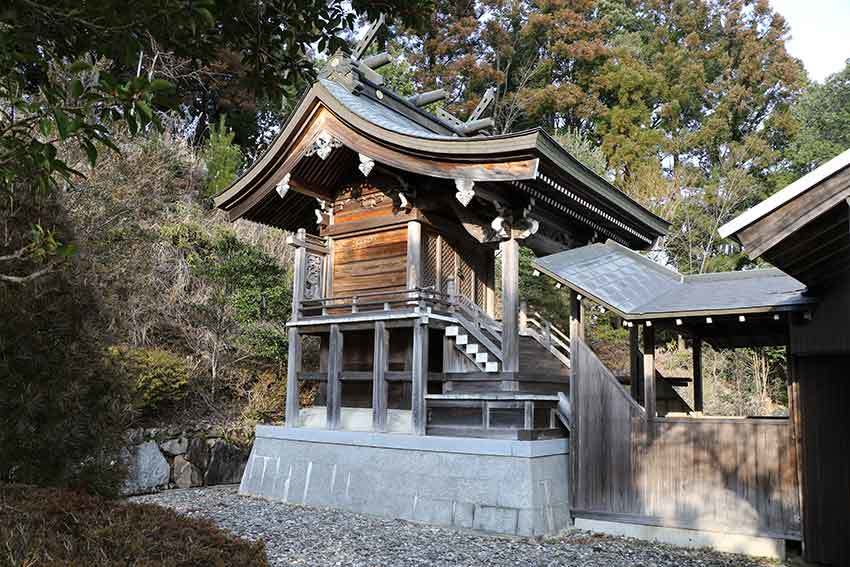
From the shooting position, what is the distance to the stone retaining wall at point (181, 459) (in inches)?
437

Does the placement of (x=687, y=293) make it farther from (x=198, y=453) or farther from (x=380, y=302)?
(x=198, y=453)

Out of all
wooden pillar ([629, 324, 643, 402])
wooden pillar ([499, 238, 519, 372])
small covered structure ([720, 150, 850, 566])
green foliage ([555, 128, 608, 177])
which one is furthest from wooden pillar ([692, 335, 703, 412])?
green foliage ([555, 128, 608, 177])

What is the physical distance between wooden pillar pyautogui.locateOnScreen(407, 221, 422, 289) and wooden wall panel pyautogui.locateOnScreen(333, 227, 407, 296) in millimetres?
446

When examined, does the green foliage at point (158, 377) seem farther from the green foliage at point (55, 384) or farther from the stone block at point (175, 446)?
the green foliage at point (55, 384)

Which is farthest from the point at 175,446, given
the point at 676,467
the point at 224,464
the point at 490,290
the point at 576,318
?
the point at 676,467

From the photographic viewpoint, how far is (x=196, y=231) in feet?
50.1

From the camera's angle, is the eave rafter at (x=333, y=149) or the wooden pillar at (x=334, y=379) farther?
the wooden pillar at (x=334, y=379)

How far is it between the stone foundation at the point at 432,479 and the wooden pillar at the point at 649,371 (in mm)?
1333

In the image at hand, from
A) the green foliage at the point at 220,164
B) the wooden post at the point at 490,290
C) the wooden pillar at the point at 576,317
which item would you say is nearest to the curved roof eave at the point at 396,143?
the wooden pillar at the point at 576,317

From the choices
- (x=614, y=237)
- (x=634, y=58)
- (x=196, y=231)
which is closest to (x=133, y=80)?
(x=614, y=237)

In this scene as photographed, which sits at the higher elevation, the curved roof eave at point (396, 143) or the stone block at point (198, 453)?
the curved roof eave at point (396, 143)

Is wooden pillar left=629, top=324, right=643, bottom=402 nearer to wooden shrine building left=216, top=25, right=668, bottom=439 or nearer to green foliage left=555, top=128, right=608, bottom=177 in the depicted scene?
wooden shrine building left=216, top=25, right=668, bottom=439

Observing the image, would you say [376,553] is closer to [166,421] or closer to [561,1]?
[166,421]

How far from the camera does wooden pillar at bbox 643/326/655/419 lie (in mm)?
7648
